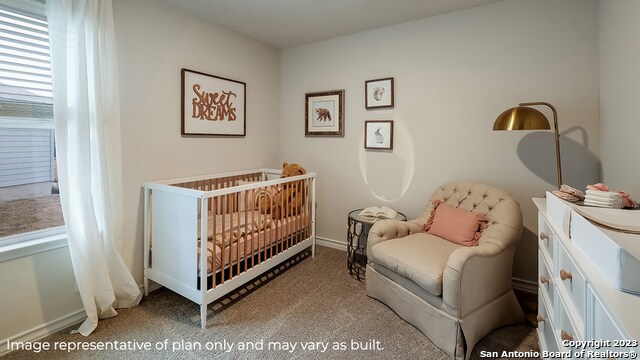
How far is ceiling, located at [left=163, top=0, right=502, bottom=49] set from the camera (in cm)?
228

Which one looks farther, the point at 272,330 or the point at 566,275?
the point at 272,330

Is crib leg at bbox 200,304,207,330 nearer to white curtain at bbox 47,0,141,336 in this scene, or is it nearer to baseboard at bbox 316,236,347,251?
white curtain at bbox 47,0,141,336

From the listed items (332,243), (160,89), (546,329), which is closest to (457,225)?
(546,329)

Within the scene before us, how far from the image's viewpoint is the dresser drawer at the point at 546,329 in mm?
1284

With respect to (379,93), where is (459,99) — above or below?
below

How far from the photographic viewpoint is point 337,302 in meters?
2.11

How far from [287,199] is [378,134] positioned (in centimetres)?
110

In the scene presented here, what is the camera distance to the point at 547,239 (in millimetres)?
1413

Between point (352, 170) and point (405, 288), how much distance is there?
1453 millimetres

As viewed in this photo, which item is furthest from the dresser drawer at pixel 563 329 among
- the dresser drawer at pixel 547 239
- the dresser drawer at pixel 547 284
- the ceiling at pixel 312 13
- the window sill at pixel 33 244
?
the window sill at pixel 33 244

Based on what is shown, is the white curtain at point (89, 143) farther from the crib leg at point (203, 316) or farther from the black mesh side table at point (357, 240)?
the black mesh side table at point (357, 240)

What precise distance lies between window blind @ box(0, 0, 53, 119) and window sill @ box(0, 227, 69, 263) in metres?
0.71

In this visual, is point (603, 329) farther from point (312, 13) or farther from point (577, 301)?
point (312, 13)

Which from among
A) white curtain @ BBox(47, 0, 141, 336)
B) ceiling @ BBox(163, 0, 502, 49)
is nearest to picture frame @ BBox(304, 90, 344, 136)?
ceiling @ BBox(163, 0, 502, 49)
